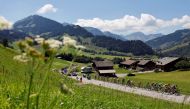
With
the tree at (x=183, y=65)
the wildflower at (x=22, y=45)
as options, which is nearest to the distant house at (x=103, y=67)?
the tree at (x=183, y=65)

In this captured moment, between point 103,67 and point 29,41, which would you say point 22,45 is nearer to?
point 29,41

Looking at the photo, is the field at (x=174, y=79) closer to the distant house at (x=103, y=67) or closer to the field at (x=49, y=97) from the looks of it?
the distant house at (x=103, y=67)

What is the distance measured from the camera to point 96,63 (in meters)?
190

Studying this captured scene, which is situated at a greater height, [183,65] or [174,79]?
[183,65]

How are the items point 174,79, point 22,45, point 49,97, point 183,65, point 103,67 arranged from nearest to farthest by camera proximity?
point 22,45, point 49,97, point 174,79, point 183,65, point 103,67

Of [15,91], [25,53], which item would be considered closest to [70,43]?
[25,53]

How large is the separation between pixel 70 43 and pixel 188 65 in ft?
583

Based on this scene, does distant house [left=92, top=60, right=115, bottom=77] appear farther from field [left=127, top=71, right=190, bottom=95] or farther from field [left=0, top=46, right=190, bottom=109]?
field [left=0, top=46, right=190, bottom=109]

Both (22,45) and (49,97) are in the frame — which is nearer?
(22,45)

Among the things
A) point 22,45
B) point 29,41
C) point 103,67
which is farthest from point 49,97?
point 103,67

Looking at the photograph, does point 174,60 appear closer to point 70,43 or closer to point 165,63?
point 165,63

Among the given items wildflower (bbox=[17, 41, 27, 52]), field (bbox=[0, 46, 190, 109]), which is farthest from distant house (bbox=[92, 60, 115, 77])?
wildflower (bbox=[17, 41, 27, 52])

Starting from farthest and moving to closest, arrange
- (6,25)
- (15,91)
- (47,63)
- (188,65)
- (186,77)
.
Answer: (188,65)
(186,77)
(15,91)
(6,25)
(47,63)

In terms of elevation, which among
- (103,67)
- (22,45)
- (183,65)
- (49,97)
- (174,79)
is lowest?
(174,79)
